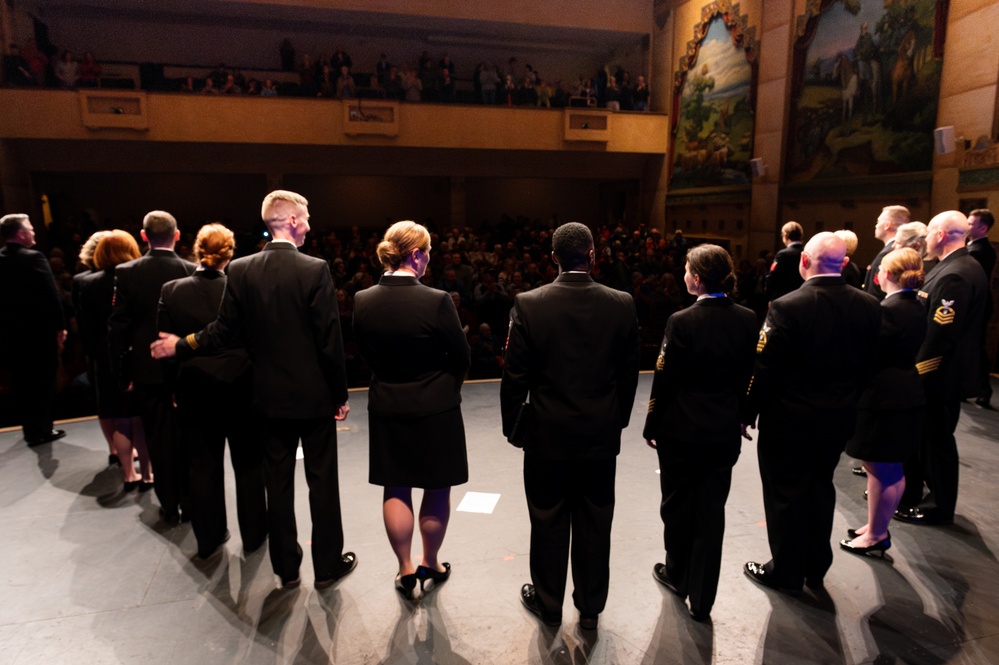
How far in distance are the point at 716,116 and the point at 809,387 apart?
11.1 meters

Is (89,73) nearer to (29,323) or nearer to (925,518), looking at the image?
(29,323)

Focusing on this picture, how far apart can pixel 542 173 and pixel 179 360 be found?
1344 cm

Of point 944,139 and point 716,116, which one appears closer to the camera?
point 944,139

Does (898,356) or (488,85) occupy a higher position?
(488,85)

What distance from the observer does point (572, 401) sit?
2.31 m

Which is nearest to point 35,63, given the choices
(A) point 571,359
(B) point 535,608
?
(A) point 571,359

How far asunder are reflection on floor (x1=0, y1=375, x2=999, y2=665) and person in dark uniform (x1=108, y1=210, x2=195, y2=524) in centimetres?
29

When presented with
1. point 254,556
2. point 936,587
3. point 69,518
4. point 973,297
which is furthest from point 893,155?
point 69,518

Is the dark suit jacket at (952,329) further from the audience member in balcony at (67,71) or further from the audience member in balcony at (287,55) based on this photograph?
the audience member in balcony at (287,55)

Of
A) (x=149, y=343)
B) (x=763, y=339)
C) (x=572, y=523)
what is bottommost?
(x=572, y=523)

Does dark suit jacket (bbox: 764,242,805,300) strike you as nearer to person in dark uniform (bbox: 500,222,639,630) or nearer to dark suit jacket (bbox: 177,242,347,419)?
person in dark uniform (bbox: 500,222,639,630)

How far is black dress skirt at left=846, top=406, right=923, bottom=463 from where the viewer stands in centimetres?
287

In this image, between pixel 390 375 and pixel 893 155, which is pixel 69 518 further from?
pixel 893 155

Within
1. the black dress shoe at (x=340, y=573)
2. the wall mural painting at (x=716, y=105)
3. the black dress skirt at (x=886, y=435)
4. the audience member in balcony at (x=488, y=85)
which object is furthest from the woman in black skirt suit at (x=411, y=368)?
the audience member in balcony at (x=488, y=85)
